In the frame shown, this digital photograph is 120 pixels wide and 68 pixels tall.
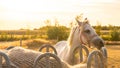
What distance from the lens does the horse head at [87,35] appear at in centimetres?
862

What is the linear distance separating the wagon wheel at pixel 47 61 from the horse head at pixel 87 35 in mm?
2797

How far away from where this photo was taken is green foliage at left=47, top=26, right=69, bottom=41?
40031mm

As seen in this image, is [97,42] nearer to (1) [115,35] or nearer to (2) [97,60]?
(2) [97,60]

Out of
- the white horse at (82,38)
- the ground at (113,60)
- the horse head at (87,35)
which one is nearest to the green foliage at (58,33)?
the ground at (113,60)

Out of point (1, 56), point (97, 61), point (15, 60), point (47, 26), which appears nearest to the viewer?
point (1, 56)

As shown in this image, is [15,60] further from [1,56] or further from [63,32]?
[63,32]

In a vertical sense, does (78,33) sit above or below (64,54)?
above

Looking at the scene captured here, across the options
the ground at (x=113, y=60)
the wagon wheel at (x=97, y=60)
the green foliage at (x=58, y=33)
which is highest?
the wagon wheel at (x=97, y=60)

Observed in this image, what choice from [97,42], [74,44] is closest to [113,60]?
[74,44]

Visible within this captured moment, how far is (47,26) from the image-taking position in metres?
44.4

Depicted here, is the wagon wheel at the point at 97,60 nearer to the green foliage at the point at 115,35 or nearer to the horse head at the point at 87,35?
the horse head at the point at 87,35

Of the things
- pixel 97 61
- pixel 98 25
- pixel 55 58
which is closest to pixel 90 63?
pixel 97 61

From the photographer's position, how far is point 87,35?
887cm

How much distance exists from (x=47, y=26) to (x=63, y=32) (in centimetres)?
486
